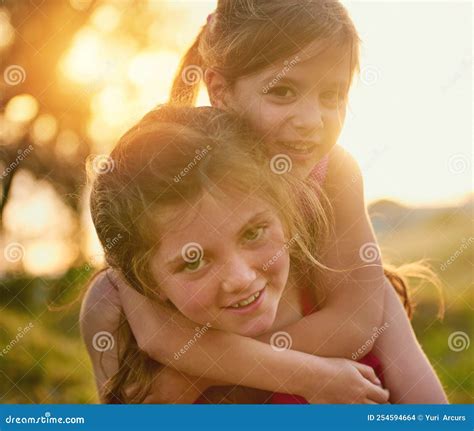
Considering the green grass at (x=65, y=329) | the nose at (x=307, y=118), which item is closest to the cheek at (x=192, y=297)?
the nose at (x=307, y=118)

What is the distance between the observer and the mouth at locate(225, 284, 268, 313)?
136 cm

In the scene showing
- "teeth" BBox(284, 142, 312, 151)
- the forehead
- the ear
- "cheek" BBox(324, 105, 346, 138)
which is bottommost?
the forehead

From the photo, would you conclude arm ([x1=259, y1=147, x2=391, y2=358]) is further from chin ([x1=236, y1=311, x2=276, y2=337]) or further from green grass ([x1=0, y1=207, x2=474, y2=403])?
green grass ([x1=0, y1=207, x2=474, y2=403])

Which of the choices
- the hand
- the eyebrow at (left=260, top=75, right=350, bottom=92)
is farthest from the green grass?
the eyebrow at (left=260, top=75, right=350, bottom=92)

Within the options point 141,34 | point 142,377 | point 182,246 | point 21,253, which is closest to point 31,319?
point 21,253

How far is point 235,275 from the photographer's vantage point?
4.32ft

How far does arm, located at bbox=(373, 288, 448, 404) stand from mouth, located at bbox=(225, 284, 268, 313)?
1.12ft

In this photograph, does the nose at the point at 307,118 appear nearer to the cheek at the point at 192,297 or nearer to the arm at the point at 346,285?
the arm at the point at 346,285

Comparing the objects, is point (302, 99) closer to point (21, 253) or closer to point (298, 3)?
point (298, 3)

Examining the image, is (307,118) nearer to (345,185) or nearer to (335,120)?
(335,120)

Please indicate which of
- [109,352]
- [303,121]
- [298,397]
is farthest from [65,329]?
[303,121]

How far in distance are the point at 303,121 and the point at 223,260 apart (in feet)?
1.10

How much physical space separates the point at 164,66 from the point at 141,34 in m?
0.36

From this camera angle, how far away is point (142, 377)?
5.07 feet
